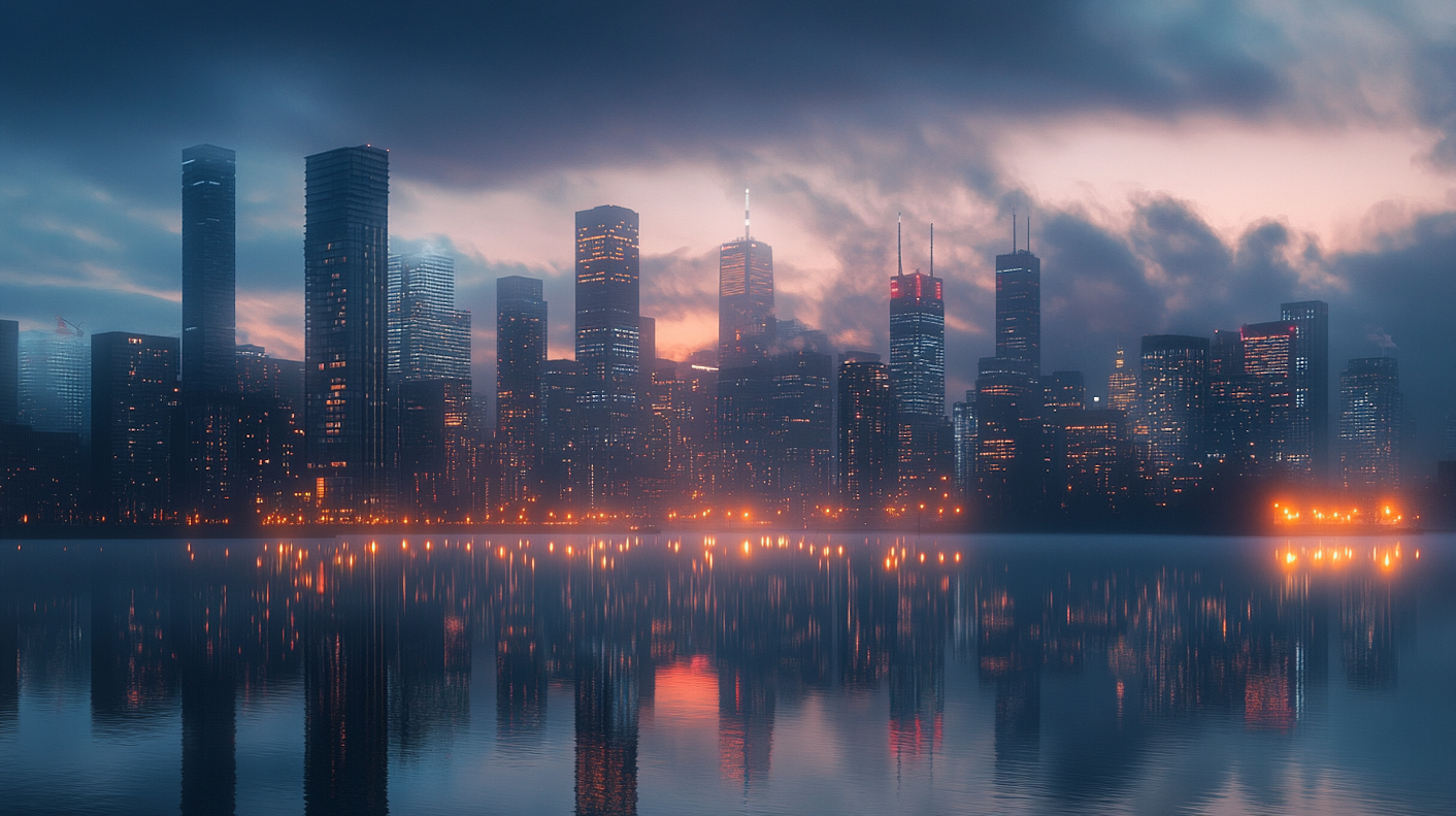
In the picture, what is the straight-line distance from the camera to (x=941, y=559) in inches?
6348

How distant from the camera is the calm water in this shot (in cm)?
2573

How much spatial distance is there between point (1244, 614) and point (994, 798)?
54.0 meters

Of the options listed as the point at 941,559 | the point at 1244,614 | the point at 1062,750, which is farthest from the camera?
the point at 941,559

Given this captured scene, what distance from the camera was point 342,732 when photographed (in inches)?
1258

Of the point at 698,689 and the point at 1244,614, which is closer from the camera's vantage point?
the point at 698,689

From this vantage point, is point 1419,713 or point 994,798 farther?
point 1419,713

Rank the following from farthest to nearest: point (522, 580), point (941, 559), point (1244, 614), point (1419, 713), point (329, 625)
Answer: point (941, 559) → point (522, 580) → point (1244, 614) → point (329, 625) → point (1419, 713)

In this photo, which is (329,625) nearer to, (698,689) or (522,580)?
(698,689)

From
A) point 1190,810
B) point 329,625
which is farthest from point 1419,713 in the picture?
point 329,625

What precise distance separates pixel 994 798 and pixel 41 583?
10352cm

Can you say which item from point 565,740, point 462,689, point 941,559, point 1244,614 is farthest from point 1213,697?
point 941,559

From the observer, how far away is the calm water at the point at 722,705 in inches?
1013

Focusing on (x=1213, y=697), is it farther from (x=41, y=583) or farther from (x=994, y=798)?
(x=41, y=583)

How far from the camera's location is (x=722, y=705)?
37375 millimetres
